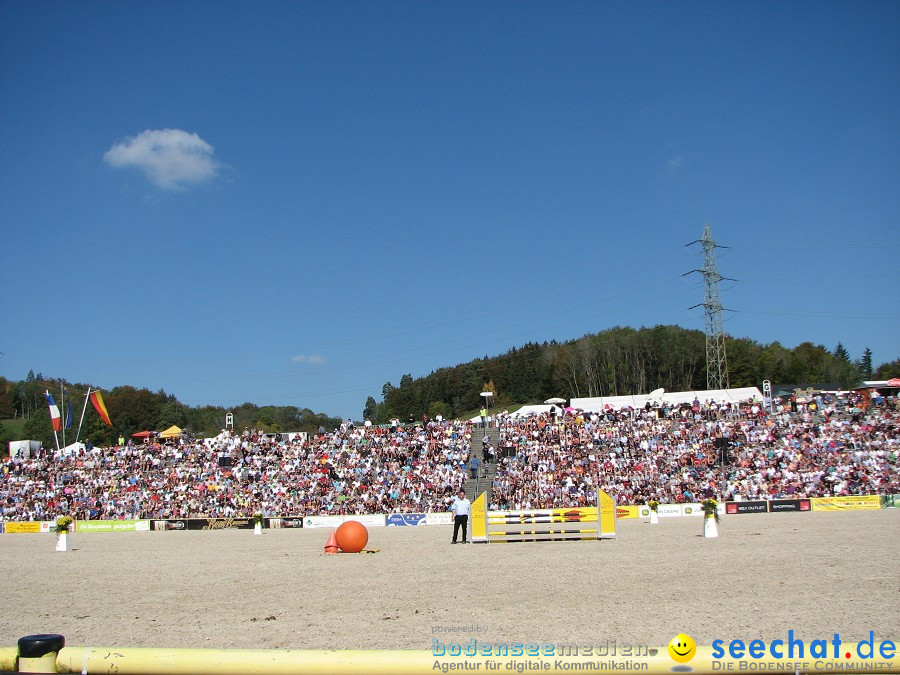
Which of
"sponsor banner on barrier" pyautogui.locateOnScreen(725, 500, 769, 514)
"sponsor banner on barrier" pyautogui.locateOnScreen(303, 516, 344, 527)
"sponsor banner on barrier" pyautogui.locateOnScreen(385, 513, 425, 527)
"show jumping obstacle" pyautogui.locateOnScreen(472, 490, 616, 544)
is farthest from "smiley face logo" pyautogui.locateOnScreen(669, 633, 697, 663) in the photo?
"sponsor banner on barrier" pyautogui.locateOnScreen(303, 516, 344, 527)

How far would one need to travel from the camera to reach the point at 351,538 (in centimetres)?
1870

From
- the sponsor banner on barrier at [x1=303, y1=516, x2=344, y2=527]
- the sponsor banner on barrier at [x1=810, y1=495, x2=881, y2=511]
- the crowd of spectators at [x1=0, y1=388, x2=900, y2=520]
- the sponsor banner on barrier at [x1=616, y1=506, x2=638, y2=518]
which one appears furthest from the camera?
the crowd of spectators at [x1=0, y1=388, x2=900, y2=520]

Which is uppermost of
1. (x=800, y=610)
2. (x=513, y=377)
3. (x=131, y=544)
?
(x=513, y=377)

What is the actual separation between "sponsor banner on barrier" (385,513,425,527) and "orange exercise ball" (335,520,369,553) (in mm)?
15125

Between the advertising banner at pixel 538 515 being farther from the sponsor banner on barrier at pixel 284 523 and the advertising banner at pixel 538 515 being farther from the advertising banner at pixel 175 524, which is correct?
the advertising banner at pixel 175 524

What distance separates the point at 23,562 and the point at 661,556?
52.5 feet

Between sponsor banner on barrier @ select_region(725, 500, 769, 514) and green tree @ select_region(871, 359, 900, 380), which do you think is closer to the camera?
sponsor banner on barrier @ select_region(725, 500, 769, 514)

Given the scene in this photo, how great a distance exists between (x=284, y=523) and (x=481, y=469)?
35.0 ft

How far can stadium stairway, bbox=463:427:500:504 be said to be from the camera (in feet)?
121

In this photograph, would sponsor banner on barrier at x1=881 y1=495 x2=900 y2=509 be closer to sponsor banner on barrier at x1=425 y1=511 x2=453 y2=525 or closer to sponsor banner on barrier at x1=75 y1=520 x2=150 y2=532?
sponsor banner on barrier at x1=425 y1=511 x2=453 y2=525

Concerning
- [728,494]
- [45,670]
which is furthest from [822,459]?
[45,670]

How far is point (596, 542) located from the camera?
20.2m

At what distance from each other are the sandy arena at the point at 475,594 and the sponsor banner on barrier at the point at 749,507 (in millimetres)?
13113

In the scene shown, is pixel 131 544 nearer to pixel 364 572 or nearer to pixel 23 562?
pixel 23 562
